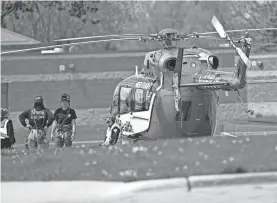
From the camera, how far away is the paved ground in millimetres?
8953

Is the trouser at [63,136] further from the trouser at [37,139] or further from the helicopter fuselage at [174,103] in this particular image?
the helicopter fuselage at [174,103]

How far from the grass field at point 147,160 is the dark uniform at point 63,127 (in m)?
3.15

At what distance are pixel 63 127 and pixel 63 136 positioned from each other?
0.19m

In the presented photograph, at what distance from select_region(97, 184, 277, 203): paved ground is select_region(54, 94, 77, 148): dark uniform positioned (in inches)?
174

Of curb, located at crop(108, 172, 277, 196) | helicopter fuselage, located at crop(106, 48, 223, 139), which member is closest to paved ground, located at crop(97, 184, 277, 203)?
curb, located at crop(108, 172, 277, 196)

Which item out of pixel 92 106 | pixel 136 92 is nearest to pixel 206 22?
pixel 92 106

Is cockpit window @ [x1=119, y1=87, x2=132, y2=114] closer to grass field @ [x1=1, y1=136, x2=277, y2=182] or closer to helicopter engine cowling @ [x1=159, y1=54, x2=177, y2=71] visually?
helicopter engine cowling @ [x1=159, y1=54, x2=177, y2=71]

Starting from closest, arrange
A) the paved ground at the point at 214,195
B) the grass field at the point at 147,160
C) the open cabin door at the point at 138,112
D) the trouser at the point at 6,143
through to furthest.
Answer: the paved ground at the point at 214,195 < the grass field at the point at 147,160 < the trouser at the point at 6,143 < the open cabin door at the point at 138,112

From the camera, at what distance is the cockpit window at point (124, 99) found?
15750 mm

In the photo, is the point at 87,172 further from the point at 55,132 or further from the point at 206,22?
the point at 206,22

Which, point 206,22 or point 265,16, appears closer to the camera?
point 265,16

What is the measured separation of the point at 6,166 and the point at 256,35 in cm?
5120

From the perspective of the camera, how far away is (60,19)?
208 ft

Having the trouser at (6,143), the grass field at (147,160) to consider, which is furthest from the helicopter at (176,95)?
the grass field at (147,160)
